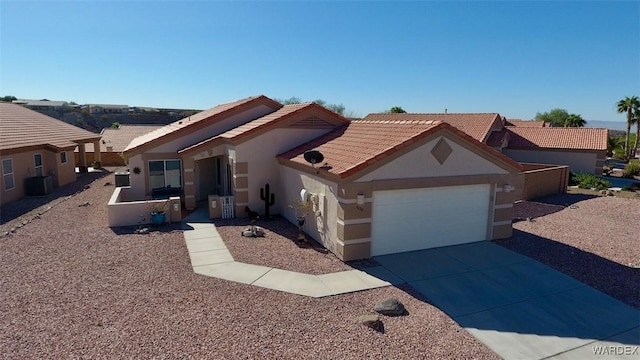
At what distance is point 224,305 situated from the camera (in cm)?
866

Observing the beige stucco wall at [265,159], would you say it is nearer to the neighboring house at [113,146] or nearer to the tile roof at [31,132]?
the tile roof at [31,132]

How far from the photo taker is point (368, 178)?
11.5m

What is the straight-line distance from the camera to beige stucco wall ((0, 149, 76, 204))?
19458 millimetres

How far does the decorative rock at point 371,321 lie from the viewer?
7855 mm

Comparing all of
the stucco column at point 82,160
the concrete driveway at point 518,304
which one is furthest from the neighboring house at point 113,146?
the concrete driveway at point 518,304

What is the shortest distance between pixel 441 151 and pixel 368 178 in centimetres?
276

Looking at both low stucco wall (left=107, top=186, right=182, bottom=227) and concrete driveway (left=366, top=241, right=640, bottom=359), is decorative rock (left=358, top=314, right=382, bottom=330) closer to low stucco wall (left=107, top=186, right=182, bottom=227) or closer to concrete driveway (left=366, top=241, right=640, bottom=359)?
concrete driveway (left=366, top=241, right=640, bottom=359)

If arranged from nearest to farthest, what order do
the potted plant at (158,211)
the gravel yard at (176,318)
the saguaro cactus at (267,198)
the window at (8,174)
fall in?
the gravel yard at (176,318) → the potted plant at (158,211) → the saguaro cactus at (267,198) → the window at (8,174)

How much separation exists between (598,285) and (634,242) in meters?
5.82

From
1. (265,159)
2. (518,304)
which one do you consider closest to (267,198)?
(265,159)

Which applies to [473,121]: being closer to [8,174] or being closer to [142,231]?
[142,231]

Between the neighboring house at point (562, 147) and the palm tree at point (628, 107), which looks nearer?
the neighboring house at point (562, 147)

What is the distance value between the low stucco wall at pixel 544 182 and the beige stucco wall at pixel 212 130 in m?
15.3

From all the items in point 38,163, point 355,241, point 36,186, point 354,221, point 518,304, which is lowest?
point 518,304
